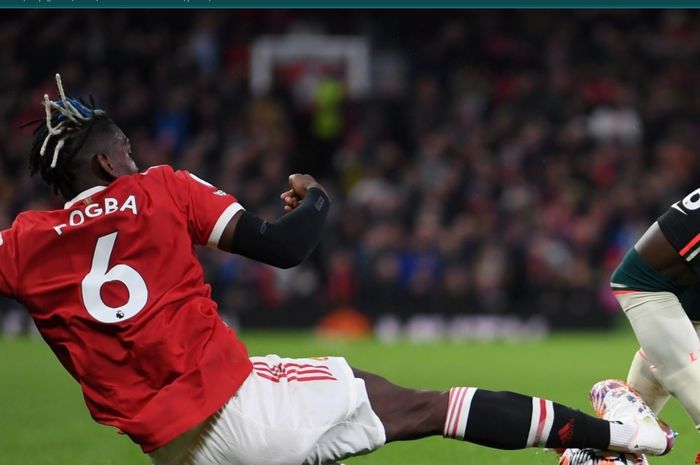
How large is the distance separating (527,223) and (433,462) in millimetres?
12517

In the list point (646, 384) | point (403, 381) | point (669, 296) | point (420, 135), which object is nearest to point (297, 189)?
point (669, 296)

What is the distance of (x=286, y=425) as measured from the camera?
4289 mm

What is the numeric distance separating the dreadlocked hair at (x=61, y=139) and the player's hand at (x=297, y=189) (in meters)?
0.77

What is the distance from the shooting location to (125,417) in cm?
429

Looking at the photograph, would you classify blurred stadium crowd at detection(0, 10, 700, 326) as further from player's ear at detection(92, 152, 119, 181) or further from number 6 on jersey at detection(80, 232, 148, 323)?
number 6 on jersey at detection(80, 232, 148, 323)

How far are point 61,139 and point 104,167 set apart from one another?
0.63 ft

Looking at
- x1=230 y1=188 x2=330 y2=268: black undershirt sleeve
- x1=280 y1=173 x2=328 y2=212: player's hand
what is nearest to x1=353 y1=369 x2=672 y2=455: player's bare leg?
x1=230 y1=188 x2=330 y2=268: black undershirt sleeve

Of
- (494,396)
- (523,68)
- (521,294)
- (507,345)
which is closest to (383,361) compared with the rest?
(507,345)

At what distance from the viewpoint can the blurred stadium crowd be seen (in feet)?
57.8

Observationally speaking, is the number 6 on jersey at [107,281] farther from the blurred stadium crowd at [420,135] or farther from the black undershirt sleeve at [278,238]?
the blurred stadium crowd at [420,135]

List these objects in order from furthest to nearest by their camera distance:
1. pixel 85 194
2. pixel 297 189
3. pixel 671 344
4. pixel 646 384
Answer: pixel 646 384 → pixel 671 344 → pixel 297 189 → pixel 85 194

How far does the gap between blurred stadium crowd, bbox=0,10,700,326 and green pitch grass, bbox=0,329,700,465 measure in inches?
52.9

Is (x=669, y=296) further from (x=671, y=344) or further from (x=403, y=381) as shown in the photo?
(x=403, y=381)

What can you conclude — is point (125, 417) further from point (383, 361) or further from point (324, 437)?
point (383, 361)
